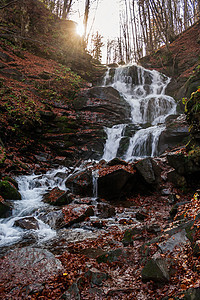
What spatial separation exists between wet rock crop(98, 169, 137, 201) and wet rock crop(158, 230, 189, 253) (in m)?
5.22

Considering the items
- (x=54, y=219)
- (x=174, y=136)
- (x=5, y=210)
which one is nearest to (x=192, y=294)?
(x=54, y=219)

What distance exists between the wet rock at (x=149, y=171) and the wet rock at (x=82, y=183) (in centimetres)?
235

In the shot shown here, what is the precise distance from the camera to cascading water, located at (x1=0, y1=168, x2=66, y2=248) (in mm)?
5195

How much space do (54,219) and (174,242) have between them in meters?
4.13

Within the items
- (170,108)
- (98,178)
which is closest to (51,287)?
(98,178)

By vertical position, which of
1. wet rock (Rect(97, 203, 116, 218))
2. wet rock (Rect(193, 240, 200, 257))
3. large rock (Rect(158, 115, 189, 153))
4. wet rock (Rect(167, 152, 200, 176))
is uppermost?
large rock (Rect(158, 115, 189, 153))

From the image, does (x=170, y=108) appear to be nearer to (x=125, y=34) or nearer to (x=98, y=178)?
(x=98, y=178)

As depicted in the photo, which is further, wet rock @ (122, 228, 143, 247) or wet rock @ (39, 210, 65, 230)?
wet rock @ (39, 210, 65, 230)

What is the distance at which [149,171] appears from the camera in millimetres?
8344

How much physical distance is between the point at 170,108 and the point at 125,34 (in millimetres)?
28516

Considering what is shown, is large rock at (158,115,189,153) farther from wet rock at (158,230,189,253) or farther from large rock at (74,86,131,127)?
wet rock at (158,230,189,253)

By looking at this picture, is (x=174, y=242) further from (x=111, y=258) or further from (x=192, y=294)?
(x=111, y=258)

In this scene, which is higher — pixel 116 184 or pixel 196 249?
pixel 196 249

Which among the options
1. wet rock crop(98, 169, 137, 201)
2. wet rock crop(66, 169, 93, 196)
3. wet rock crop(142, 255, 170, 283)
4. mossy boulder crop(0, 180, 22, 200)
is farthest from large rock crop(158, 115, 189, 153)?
wet rock crop(142, 255, 170, 283)
